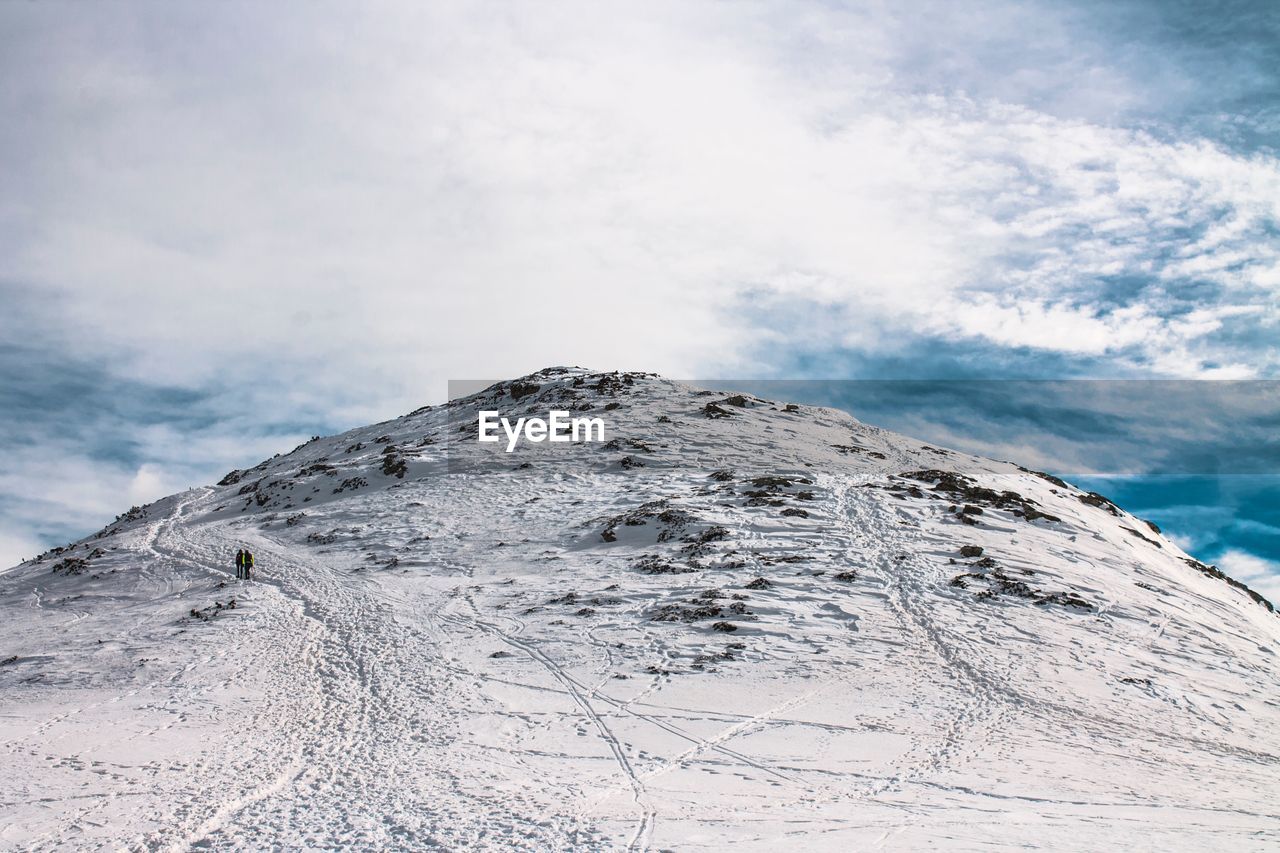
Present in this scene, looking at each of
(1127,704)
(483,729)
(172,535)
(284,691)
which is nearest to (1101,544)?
(1127,704)

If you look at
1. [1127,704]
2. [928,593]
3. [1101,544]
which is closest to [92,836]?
[1127,704]

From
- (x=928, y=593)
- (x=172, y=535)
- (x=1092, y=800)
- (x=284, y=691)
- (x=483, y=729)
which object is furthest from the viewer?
(x=172, y=535)

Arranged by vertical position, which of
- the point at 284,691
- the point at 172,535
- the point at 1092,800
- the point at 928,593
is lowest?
the point at 1092,800

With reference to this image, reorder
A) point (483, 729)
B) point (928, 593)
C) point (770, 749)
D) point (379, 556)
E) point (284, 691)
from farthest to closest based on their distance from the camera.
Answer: point (379, 556), point (928, 593), point (284, 691), point (483, 729), point (770, 749)

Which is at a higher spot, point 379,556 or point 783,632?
point 379,556

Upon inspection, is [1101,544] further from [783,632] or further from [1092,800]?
[1092,800]

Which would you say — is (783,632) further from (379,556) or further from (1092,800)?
(379,556)

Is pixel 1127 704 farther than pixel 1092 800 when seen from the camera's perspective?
Yes
